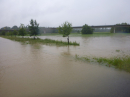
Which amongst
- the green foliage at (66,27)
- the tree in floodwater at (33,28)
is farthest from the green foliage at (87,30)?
the green foliage at (66,27)

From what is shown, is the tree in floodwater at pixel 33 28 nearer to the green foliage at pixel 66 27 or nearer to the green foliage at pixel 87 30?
the green foliage at pixel 66 27

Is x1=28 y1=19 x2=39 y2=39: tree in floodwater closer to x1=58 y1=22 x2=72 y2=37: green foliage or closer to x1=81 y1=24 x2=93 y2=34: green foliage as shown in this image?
x1=58 y1=22 x2=72 y2=37: green foliage

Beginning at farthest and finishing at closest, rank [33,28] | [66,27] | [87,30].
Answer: [87,30] → [33,28] → [66,27]

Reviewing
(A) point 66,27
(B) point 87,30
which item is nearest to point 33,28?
(A) point 66,27

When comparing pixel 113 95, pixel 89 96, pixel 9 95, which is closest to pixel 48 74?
pixel 9 95

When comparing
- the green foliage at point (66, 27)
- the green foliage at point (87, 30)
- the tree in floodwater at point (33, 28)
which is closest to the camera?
the green foliage at point (66, 27)

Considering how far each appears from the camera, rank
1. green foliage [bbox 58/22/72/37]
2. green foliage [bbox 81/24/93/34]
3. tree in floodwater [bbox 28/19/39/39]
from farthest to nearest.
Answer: green foliage [bbox 81/24/93/34]
tree in floodwater [bbox 28/19/39/39]
green foliage [bbox 58/22/72/37]

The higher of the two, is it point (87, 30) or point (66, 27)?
point (87, 30)

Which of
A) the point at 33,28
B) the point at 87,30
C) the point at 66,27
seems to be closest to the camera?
the point at 66,27

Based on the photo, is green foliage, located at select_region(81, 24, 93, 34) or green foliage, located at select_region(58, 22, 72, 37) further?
green foliage, located at select_region(81, 24, 93, 34)

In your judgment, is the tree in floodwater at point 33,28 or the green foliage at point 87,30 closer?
the tree in floodwater at point 33,28

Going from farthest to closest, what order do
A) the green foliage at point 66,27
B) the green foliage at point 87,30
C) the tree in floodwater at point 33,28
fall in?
the green foliage at point 87,30
the tree in floodwater at point 33,28
the green foliage at point 66,27

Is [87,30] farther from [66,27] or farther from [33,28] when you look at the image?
[66,27]

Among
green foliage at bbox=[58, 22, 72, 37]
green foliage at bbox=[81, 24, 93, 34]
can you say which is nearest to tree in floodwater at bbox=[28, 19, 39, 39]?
green foliage at bbox=[58, 22, 72, 37]
